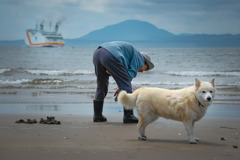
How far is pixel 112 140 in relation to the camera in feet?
16.8

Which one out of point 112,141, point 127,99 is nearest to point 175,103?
point 127,99

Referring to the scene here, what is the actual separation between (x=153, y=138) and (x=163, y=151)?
3.08 ft

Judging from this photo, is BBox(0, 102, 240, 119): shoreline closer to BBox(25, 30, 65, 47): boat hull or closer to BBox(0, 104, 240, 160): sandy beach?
BBox(0, 104, 240, 160): sandy beach

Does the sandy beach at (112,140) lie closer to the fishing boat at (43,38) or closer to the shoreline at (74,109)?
the shoreline at (74,109)

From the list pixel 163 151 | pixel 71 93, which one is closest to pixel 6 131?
pixel 163 151

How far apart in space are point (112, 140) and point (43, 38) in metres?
101

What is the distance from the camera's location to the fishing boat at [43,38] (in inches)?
4030

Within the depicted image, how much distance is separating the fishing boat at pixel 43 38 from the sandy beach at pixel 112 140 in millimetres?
96791

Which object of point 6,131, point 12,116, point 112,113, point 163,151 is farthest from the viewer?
point 112,113

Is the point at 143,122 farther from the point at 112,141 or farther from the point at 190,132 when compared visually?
the point at 190,132

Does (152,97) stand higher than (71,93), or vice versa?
(152,97)

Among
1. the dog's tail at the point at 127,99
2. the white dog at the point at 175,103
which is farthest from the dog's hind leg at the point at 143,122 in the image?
the dog's tail at the point at 127,99

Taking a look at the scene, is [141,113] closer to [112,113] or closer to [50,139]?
[50,139]

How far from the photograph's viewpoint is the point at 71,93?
12.2 m
